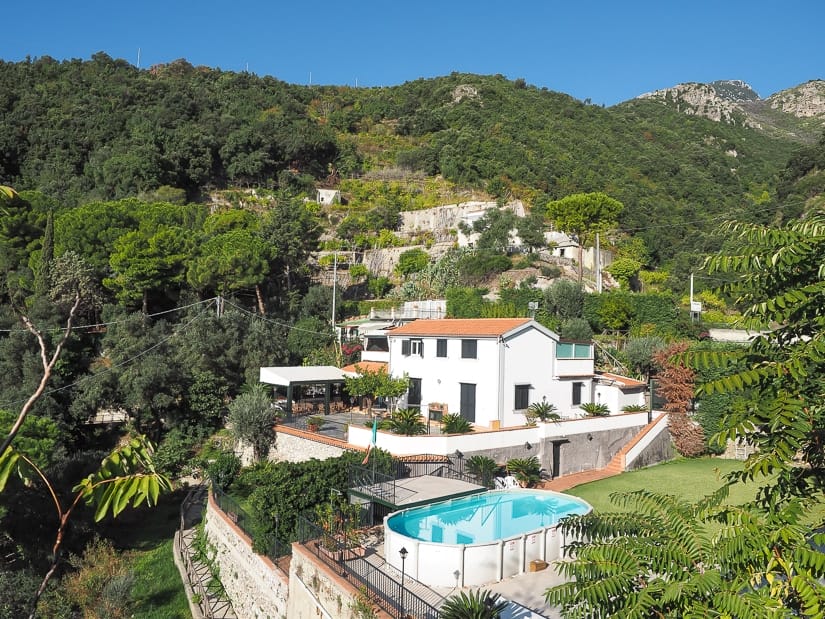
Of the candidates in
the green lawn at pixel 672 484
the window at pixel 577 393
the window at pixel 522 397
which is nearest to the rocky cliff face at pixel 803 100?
the window at pixel 577 393

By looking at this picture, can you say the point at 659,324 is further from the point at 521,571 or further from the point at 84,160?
the point at 84,160

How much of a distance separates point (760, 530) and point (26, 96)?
10003 cm

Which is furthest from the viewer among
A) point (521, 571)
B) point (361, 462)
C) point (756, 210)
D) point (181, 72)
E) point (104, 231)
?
point (181, 72)

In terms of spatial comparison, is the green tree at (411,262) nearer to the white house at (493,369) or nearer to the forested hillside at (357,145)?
A: the forested hillside at (357,145)

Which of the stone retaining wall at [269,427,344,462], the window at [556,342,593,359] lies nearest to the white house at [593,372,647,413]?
the window at [556,342,593,359]

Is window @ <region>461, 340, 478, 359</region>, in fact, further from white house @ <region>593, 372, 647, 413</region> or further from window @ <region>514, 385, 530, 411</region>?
white house @ <region>593, 372, 647, 413</region>

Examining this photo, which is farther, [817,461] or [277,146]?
[277,146]

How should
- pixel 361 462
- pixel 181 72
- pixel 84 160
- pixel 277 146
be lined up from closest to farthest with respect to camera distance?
pixel 361 462
pixel 84 160
pixel 277 146
pixel 181 72

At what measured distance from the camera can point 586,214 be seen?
53.1m

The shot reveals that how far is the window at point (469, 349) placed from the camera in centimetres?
2409

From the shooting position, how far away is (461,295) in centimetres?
4253

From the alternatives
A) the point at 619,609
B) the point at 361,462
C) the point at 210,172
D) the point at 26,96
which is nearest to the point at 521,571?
the point at 361,462

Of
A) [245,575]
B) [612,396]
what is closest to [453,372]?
[612,396]

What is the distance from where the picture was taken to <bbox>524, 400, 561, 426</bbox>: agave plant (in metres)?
23.0
